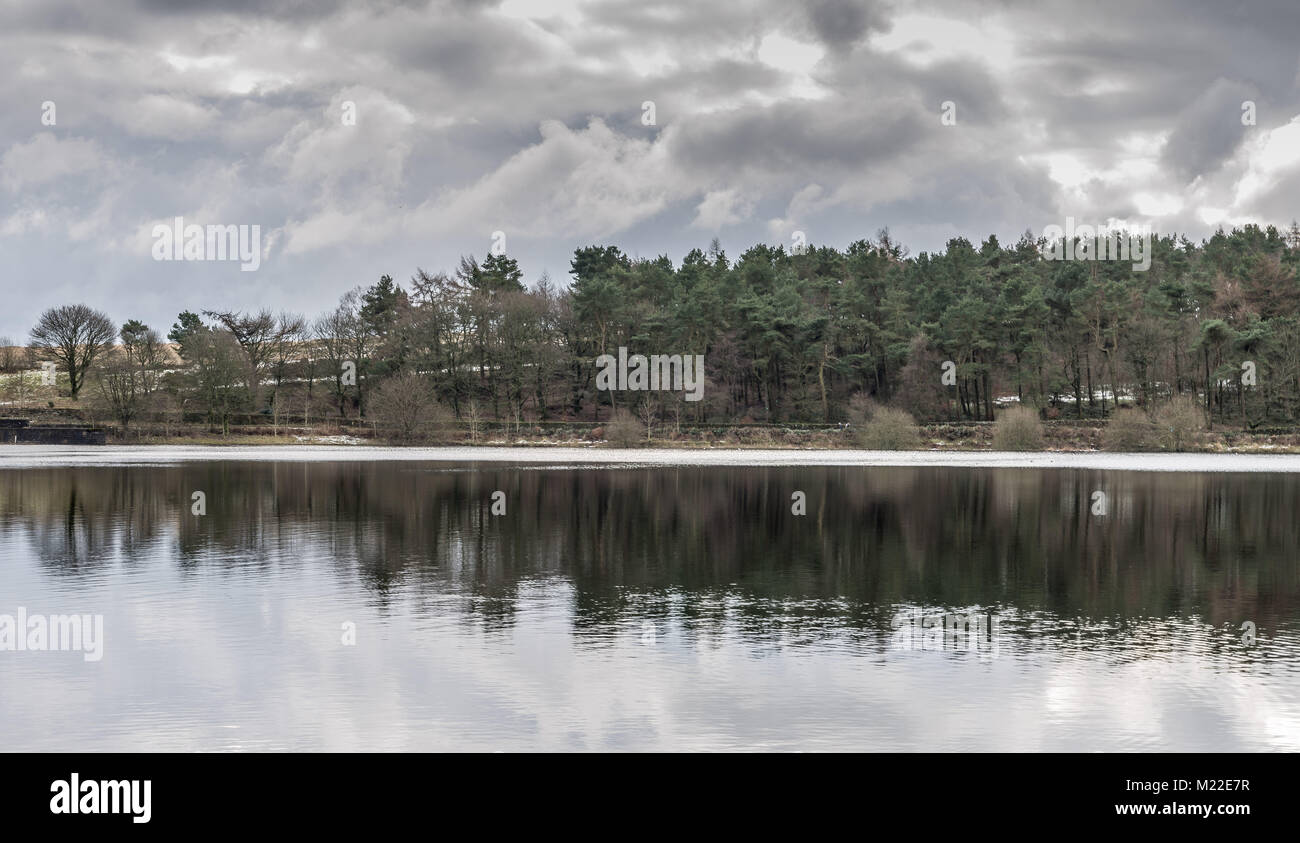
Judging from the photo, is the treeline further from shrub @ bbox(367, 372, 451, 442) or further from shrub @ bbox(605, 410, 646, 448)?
shrub @ bbox(605, 410, 646, 448)

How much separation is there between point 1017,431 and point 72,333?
107 metres

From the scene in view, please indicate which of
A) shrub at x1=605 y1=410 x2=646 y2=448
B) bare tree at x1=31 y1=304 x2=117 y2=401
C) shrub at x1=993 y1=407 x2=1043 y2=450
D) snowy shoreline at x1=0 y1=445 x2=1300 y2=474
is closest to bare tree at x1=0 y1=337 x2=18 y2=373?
bare tree at x1=31 y1=304 x2=117 y2=401

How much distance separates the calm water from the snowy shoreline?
29.7 meters

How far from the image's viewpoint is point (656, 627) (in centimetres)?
1584

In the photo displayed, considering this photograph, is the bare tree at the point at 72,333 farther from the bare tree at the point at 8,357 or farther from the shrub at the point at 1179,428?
the shrub at the point at 1179,428

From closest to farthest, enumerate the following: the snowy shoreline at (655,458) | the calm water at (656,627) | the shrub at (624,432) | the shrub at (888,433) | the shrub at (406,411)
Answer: the calm water at (656,627), the snowy shoreline at (655,458), the shrub at (888,433), the shrub at (624,432), the shrub at (406,411)

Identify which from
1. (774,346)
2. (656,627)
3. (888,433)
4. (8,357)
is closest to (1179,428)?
(888,433)

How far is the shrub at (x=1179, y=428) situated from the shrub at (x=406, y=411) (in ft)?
185

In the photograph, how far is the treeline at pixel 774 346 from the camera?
9500cm

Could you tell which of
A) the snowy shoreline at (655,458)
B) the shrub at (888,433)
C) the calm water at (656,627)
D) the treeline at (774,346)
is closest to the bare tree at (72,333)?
the treeline at (774,346)

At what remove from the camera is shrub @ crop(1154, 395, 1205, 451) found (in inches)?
3031
